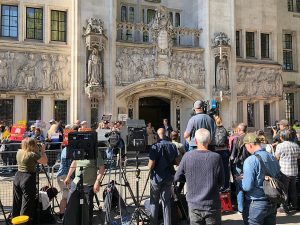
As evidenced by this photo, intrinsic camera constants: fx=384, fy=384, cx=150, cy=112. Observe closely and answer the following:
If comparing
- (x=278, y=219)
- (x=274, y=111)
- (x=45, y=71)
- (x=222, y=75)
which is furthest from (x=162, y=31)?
(x=278, y=219)

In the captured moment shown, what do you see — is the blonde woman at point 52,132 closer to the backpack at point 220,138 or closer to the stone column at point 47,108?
the stone column at point 47,108

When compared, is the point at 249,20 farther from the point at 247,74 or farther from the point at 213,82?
the point at 213,82

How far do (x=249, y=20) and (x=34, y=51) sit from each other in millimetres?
12378

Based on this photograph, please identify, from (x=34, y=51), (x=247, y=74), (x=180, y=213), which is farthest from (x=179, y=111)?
(x=180, y=213)

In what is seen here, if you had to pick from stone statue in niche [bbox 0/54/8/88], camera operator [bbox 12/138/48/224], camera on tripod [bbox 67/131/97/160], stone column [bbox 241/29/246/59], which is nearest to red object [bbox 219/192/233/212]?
camera on tripod [bbox 67/131/97/160]

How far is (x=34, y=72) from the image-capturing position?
17406mm

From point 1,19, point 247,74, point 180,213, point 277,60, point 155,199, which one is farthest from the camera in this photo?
point 277,60

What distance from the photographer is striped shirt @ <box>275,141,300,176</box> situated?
8070 mm

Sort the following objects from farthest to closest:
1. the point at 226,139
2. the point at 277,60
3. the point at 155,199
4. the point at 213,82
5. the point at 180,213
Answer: the point at 277,60, the point at 213,82, the point at 226,139, the point at 180,213, the point at 155,199

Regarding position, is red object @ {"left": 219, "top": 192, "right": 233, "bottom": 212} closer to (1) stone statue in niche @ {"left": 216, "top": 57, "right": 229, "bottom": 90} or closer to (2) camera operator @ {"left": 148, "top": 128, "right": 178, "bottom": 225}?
(2) camera operator @ {"left": 148, "top": 128, "right": 178, "bottom": 225}

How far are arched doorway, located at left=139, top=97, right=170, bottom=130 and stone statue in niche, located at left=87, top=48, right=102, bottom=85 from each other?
4.66 m

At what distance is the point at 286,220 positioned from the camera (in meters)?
7.76

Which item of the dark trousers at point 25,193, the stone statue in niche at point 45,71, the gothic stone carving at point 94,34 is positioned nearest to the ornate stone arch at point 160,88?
the gothic stone carving at point 94,34

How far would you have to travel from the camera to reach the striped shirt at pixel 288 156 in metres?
8.07
